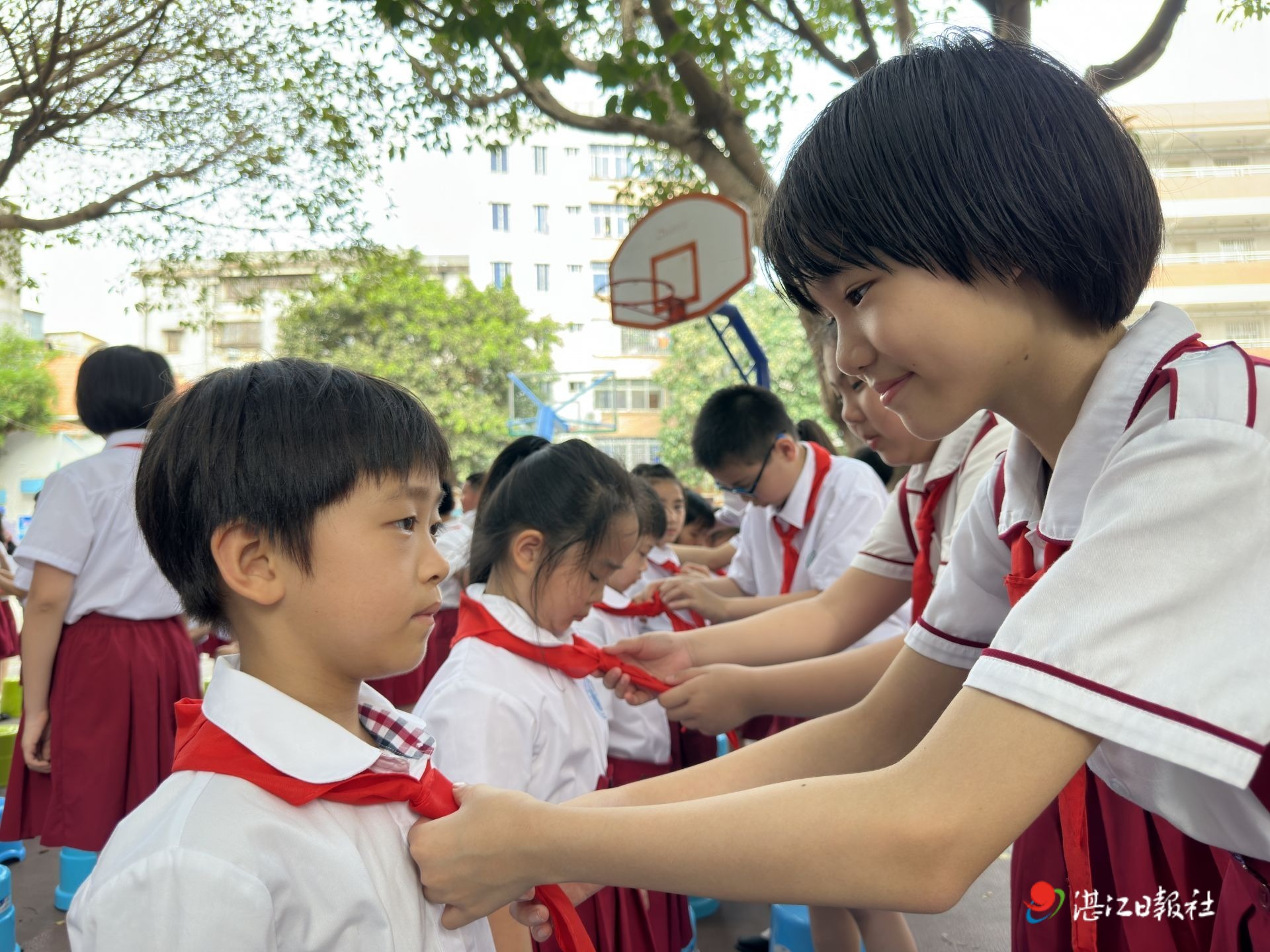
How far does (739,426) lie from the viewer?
3.61 m

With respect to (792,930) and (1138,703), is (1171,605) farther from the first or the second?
(792,930)

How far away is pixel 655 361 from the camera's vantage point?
30.3 metres

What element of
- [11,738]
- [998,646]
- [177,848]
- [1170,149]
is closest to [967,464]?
[1170,149]

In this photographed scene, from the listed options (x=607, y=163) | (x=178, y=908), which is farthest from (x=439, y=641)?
(x=607, y=163)

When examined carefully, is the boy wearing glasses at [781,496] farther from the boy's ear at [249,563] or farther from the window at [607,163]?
the window at [607,163]

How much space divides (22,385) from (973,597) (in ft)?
95.7

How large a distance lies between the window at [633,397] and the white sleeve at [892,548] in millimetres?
27625

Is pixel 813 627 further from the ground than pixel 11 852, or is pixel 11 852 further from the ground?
pixel 813 627

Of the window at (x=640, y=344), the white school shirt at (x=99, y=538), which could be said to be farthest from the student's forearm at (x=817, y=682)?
the window at (x=640, y=344)

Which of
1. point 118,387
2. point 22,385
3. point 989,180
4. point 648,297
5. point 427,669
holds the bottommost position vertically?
point 427,669

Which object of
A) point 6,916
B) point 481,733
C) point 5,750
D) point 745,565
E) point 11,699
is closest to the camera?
point 481,733

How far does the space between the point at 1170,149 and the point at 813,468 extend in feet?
7.36

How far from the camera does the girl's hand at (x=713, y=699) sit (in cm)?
208

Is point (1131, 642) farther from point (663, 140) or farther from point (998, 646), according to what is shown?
point (663, 140)
